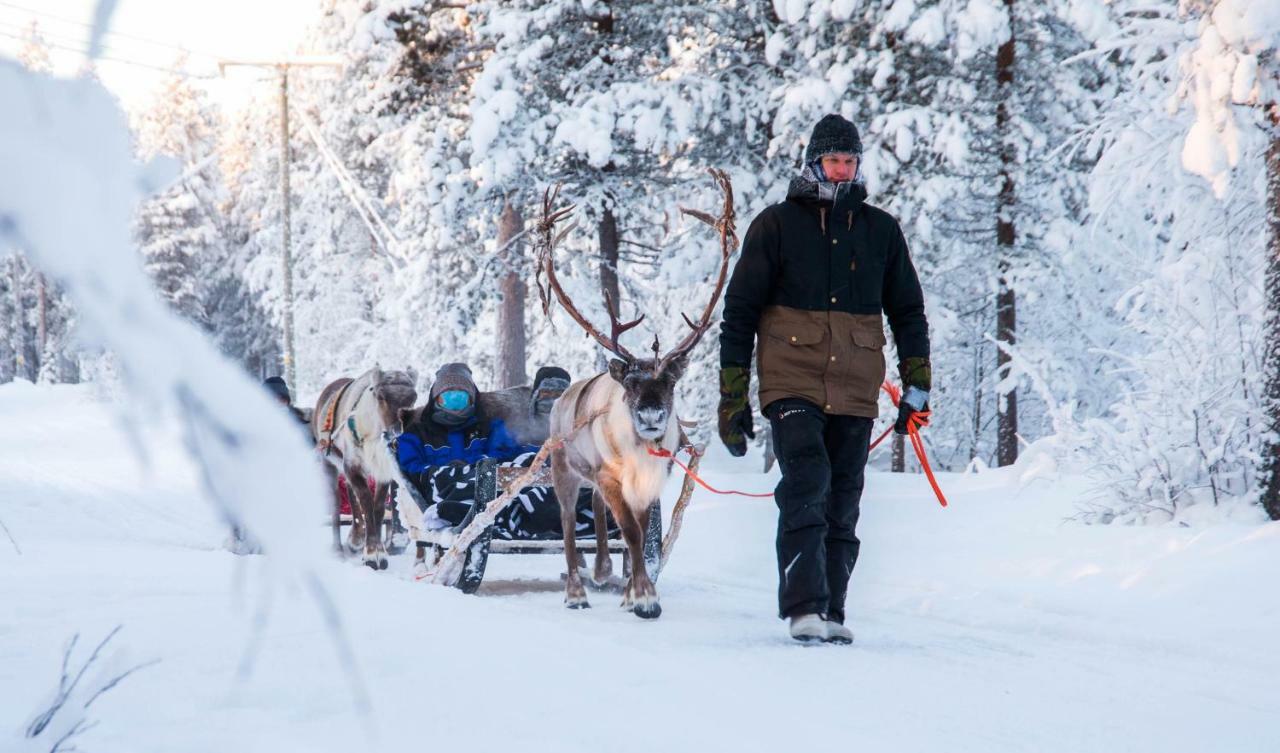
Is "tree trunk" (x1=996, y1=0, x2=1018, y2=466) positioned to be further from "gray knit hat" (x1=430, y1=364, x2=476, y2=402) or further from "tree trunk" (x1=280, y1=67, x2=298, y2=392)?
"tree trunk" (x1=280, y1=67, x2=298, y2=392)

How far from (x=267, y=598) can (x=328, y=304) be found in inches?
1424

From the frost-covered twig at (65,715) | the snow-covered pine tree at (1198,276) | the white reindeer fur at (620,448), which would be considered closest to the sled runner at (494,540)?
the white reindeer fur at (620,448)

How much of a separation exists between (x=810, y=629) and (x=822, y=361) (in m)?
1.17

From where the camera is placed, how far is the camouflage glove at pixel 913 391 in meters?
5.39

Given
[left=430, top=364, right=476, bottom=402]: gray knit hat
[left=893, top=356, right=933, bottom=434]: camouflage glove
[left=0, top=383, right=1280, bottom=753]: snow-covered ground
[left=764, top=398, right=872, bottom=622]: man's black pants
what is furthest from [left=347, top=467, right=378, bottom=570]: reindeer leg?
[left=893, top=356, right=933, bottom=434]: camouflage glove

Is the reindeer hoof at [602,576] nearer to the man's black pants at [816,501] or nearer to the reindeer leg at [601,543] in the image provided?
the reindeer leg at [601,543]

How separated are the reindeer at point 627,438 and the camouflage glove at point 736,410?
906 millimetres

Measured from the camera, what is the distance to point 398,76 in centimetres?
1786

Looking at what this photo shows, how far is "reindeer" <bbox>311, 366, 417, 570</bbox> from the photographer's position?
366 inches

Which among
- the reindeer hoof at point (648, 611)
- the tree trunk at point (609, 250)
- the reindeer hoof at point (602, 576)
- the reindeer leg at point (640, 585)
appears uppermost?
the tree trunk at point (609, 250)

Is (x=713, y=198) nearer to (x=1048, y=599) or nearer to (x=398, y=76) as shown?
(x=398, y=76)

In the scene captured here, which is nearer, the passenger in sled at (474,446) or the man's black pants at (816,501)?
the man's black pants at (816,501)

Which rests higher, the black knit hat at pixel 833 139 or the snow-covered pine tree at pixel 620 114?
the snow-covered pine tree at pixel 620 114

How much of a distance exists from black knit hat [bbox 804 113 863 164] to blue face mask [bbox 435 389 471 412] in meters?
3.90
